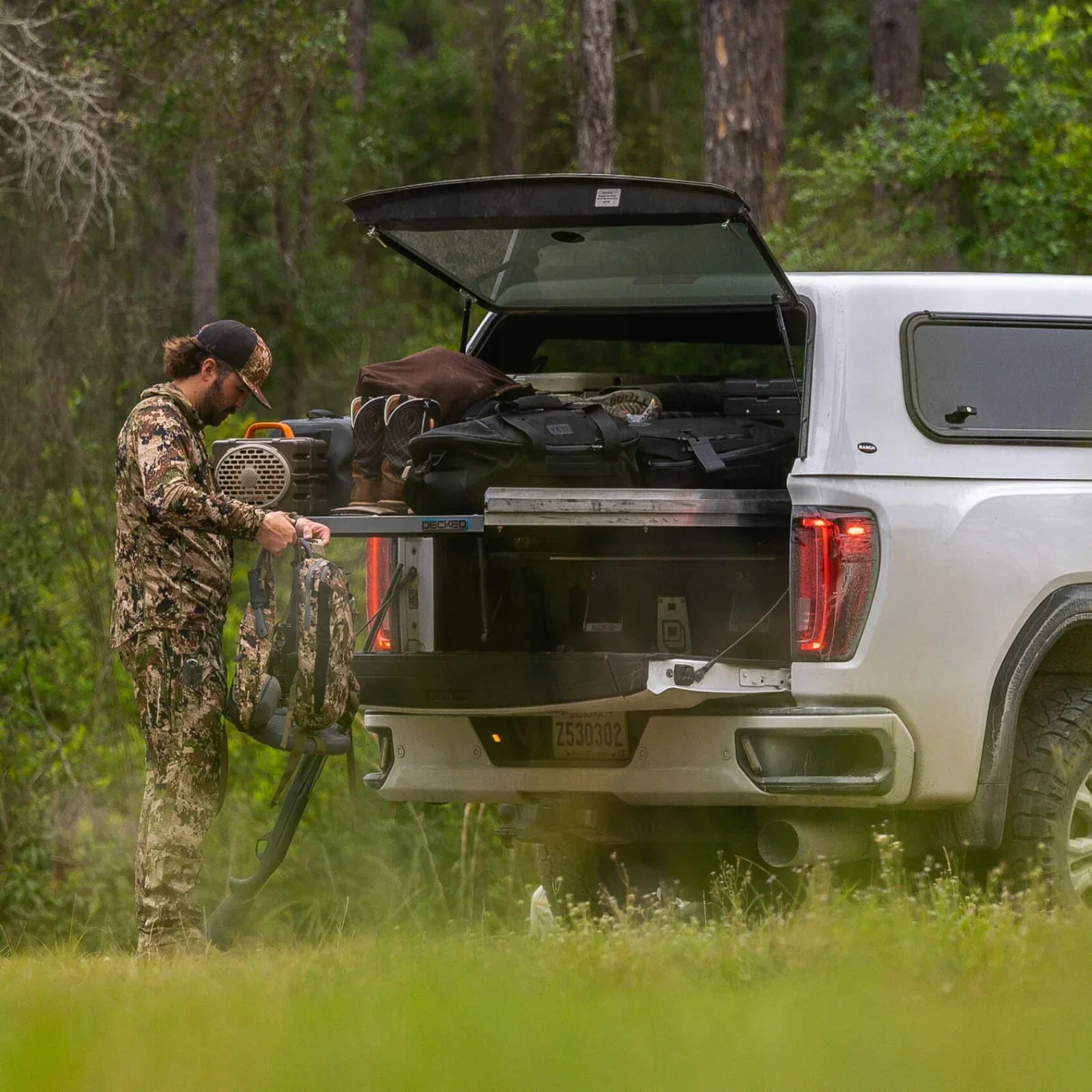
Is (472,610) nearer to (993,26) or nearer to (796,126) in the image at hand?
(796,126)

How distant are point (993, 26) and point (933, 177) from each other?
15.3m

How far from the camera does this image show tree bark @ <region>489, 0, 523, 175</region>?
26.6 meters

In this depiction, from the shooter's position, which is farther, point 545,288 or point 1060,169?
point 1060,169

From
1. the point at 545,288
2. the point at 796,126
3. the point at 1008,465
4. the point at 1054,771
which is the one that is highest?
the point at 796,126

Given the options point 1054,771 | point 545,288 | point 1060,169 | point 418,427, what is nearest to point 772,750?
point 1054,771

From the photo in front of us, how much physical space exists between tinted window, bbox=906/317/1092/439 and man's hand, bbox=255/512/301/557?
1765 mm

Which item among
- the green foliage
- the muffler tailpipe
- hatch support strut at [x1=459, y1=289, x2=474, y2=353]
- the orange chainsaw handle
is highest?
the green foliage

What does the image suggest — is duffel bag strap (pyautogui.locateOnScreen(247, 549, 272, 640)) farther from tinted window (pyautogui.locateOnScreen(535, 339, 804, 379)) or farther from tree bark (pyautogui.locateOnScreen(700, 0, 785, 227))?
tree bark (pyautogui.locateOnScreen(700, 0, 785, 227))

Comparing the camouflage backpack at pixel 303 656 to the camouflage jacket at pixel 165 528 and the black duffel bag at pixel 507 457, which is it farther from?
the black duffel bag at pixel 507 457

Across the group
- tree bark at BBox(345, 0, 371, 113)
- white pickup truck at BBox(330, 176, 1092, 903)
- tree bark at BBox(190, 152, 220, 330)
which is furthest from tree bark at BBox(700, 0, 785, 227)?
tree bark at BBox(345, 0, 371, 113)

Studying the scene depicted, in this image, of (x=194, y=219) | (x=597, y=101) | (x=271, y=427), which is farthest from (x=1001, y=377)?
(x=194, y=219)

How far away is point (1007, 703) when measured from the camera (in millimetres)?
5188

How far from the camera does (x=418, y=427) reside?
18.3ft

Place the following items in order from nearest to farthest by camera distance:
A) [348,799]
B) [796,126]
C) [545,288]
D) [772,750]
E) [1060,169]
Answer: [772,750]
[545,288]
[348,799]
[1060,169]
[796,126]
